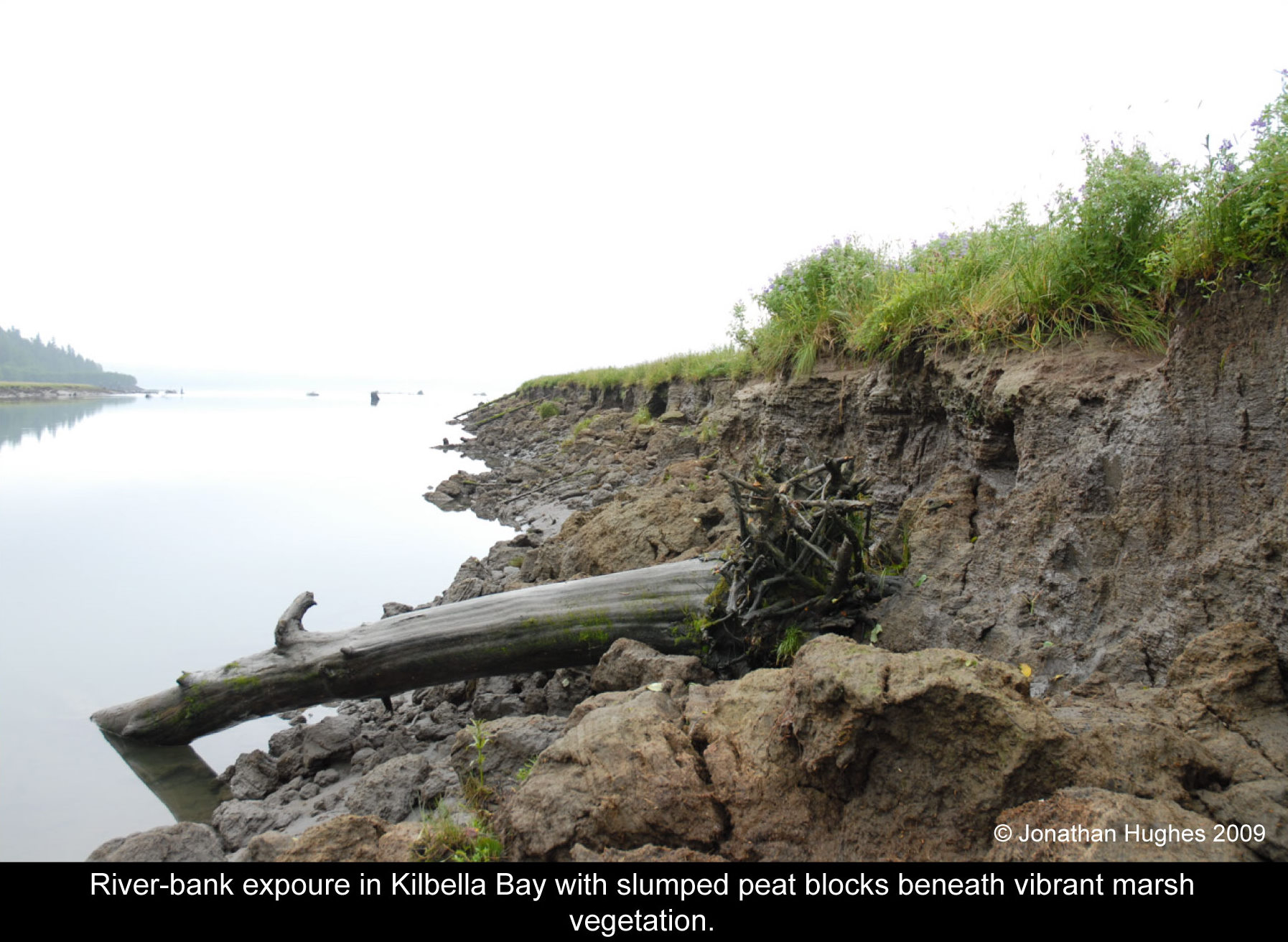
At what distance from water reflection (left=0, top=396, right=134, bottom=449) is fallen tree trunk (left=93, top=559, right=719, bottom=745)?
86.4 ft

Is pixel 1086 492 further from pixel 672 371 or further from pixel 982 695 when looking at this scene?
pixel 672 371

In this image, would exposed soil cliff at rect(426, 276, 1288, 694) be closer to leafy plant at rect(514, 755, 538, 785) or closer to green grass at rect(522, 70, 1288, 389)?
green grass at rect(522, 70, 1288, 389)

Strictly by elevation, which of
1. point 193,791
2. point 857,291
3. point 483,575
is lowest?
point 193,791

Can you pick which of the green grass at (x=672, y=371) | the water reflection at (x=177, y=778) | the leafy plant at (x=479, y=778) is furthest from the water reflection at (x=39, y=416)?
the leafy plant at (x=479, y=778)

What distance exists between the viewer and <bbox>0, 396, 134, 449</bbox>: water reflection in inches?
1117

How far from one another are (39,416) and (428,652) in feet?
163

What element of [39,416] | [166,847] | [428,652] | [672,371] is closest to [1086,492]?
[428,652]

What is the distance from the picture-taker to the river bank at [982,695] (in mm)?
2117

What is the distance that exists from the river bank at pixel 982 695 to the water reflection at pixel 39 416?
96.0 ft

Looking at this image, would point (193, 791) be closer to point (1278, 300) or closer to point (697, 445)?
point (1278, 300)

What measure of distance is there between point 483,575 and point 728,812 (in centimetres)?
656

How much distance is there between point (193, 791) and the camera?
4504 mm

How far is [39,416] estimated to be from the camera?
3934 centimetres
